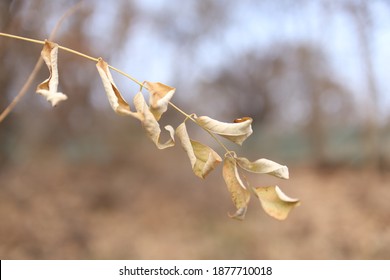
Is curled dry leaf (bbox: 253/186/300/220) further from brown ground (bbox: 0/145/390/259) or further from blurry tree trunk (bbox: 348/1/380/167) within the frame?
blurry tree trunk (bbox: 348/1/380/167)

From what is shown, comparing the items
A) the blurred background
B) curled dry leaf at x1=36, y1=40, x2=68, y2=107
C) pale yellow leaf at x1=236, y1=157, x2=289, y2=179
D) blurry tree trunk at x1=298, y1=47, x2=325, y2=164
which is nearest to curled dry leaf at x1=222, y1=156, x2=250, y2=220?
pale yellow leaf at x1=236, y1=157, x2=289, y2=179

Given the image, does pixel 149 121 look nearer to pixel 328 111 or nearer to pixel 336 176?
pixel 336 176

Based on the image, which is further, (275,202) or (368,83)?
(368,83)

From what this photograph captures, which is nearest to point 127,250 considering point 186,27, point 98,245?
point 98,245

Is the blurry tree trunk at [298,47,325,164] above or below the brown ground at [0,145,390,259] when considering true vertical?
above

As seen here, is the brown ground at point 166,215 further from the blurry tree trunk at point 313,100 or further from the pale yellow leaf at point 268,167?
the pale yellow leaf at point 268,167

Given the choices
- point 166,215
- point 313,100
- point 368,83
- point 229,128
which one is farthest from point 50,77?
point 313,100

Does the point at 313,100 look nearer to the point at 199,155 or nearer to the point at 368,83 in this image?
the point at 368,83
